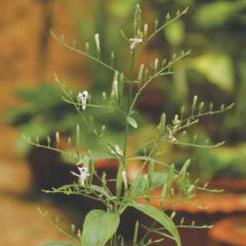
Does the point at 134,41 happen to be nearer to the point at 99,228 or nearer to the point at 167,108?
the point at 99,228

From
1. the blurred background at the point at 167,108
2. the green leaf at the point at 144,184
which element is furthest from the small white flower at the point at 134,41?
the blurred background at the point at 167,108

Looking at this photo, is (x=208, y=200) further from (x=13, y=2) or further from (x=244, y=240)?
(x=13, y=2)

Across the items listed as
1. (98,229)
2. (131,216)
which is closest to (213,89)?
(131,216)

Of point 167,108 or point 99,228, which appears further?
point 167,108

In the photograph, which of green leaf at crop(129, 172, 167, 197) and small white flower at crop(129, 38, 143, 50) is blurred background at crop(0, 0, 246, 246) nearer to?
green leaf at crop(129, 172, 167, 197)

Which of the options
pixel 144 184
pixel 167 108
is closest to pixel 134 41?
pixel 144 184

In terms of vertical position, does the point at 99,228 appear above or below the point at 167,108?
above

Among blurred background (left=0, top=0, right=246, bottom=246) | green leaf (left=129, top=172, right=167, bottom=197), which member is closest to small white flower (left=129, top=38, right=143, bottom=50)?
green leaf (left=129, top=172, right=167, bottom=197)

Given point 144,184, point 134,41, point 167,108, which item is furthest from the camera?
point 167,108

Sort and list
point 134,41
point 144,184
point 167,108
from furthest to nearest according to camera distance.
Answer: point 167,108 → point 144,184 → point 134,41
